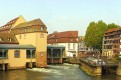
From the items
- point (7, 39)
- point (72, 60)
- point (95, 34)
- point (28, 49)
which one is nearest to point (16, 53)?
point (28, 49)

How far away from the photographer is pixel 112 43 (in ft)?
350

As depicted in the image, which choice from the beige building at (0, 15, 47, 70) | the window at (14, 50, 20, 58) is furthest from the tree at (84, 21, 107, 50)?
the window at (14, 50, 20, 58)

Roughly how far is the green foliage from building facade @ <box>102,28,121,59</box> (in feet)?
11.3

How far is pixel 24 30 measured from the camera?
272ft

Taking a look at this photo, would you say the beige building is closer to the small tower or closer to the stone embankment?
the small tower

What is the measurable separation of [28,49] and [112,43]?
4380 cm

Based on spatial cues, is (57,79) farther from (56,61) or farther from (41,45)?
(56,61)

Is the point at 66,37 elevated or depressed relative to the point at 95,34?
depressed

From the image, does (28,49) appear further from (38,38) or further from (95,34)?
(95,34)

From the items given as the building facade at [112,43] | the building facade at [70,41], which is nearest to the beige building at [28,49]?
the building facade at [70,41]

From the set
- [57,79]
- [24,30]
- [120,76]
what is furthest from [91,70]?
[24,30]

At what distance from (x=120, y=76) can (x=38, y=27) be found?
100 feet

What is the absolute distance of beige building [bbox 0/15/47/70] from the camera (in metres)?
70.4

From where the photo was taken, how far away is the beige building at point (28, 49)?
231 ft
